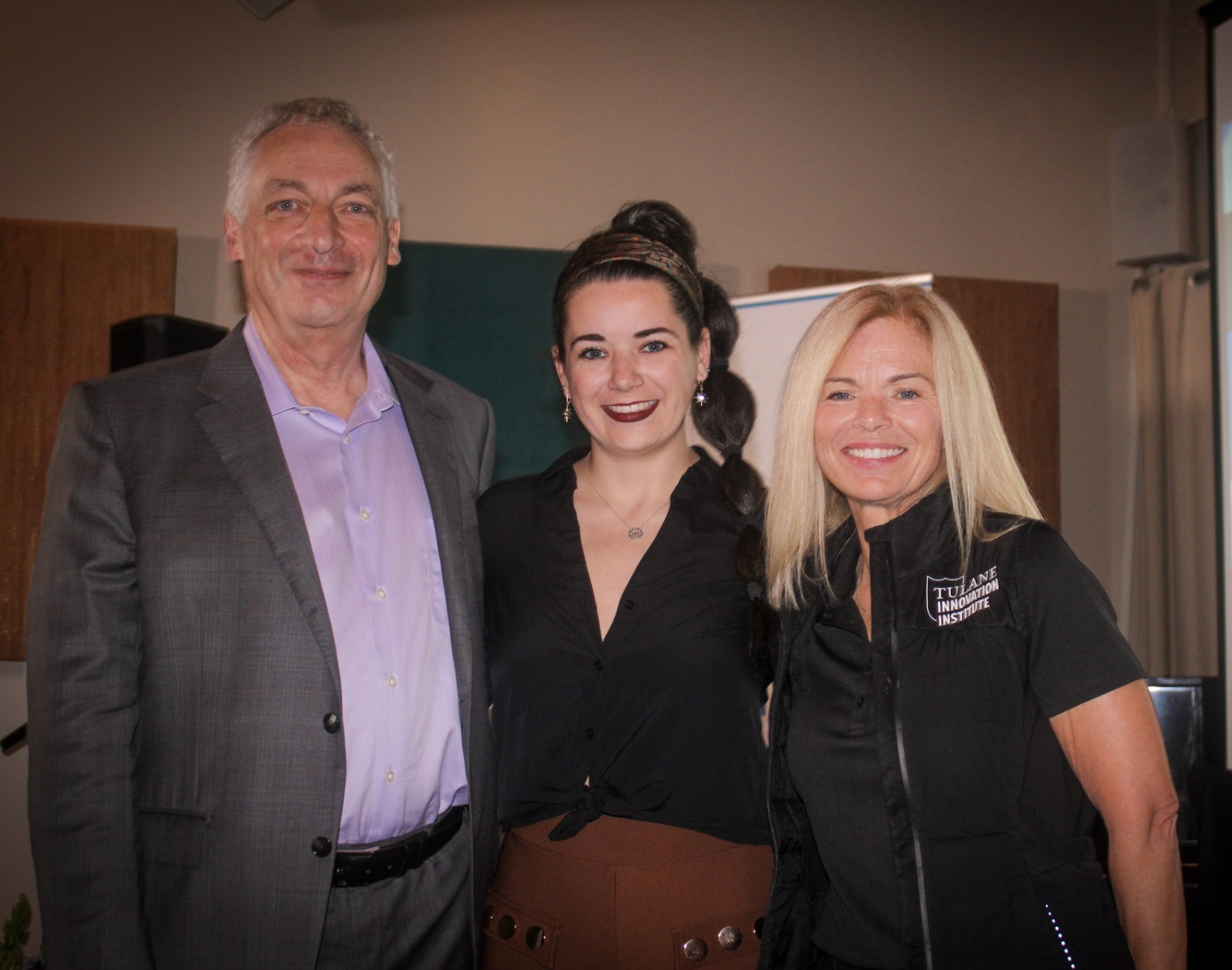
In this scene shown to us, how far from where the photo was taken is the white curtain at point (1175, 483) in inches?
188

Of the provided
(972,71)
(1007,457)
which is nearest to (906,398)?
(1007,457)

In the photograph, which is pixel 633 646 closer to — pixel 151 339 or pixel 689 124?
pixel 151 339

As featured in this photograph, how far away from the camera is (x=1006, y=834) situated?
1.57 metres

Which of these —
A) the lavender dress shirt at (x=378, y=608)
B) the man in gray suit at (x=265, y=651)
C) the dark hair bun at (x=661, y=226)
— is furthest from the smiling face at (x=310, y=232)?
the dark hair bun at (x=661, y=226)

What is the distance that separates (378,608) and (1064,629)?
3.87 ft

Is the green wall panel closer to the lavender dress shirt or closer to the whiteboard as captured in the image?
the whiteboard

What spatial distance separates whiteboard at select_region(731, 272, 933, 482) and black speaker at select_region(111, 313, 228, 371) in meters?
1.68

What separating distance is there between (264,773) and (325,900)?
24cm

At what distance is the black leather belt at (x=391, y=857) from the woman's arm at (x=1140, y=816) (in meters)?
1.15

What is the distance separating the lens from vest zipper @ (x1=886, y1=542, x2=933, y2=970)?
1.56 meters

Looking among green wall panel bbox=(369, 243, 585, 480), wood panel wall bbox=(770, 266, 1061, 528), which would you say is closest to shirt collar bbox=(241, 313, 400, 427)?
green wall panel bbox=(369, 243, 585, 480)

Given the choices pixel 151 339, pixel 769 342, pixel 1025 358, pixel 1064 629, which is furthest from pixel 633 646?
pixel 1025 358

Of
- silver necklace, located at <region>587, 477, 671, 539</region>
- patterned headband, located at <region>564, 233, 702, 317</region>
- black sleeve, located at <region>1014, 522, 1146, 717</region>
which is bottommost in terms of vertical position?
black sleeve, located at <region>1014, 522, 1146, 717</region>

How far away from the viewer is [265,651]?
169 centimetres
